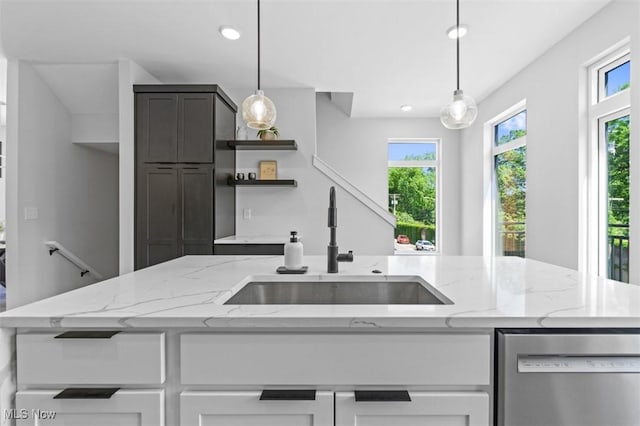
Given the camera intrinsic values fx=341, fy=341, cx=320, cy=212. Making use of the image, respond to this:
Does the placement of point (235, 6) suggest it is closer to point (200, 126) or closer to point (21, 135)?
point (200, 126)

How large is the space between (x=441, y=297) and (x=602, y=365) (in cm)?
40

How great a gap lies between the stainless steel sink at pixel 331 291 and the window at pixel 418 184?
4.71 meters

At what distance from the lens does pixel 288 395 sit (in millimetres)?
818

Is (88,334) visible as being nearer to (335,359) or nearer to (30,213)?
(335,359)

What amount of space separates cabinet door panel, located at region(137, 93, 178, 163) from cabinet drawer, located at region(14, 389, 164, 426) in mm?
3106

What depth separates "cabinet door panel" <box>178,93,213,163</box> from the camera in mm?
3602

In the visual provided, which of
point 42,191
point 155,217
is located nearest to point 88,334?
point 155,217

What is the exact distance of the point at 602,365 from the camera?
2.64 feet

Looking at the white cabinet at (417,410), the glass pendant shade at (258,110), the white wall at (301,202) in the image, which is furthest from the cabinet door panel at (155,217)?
the white cabinet at (417,410)

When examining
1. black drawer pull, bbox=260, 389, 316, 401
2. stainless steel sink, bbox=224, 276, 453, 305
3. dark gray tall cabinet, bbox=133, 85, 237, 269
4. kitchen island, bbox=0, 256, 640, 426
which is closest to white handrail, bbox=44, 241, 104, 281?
dark gray tall cabinet, bbox=133, 85, 237, 269

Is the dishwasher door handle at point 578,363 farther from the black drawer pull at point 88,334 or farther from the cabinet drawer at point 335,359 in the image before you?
the black drawer pull at point 88,334

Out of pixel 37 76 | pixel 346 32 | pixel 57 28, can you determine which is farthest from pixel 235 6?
pixel 37 76

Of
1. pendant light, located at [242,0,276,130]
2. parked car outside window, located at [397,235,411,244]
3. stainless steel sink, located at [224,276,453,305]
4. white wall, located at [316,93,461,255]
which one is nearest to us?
stainless steel sink, located at [224,276,453,305]

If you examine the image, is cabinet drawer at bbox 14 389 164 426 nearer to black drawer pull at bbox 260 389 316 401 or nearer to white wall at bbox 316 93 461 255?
black drawer pull at bbox 260 389 316 401
